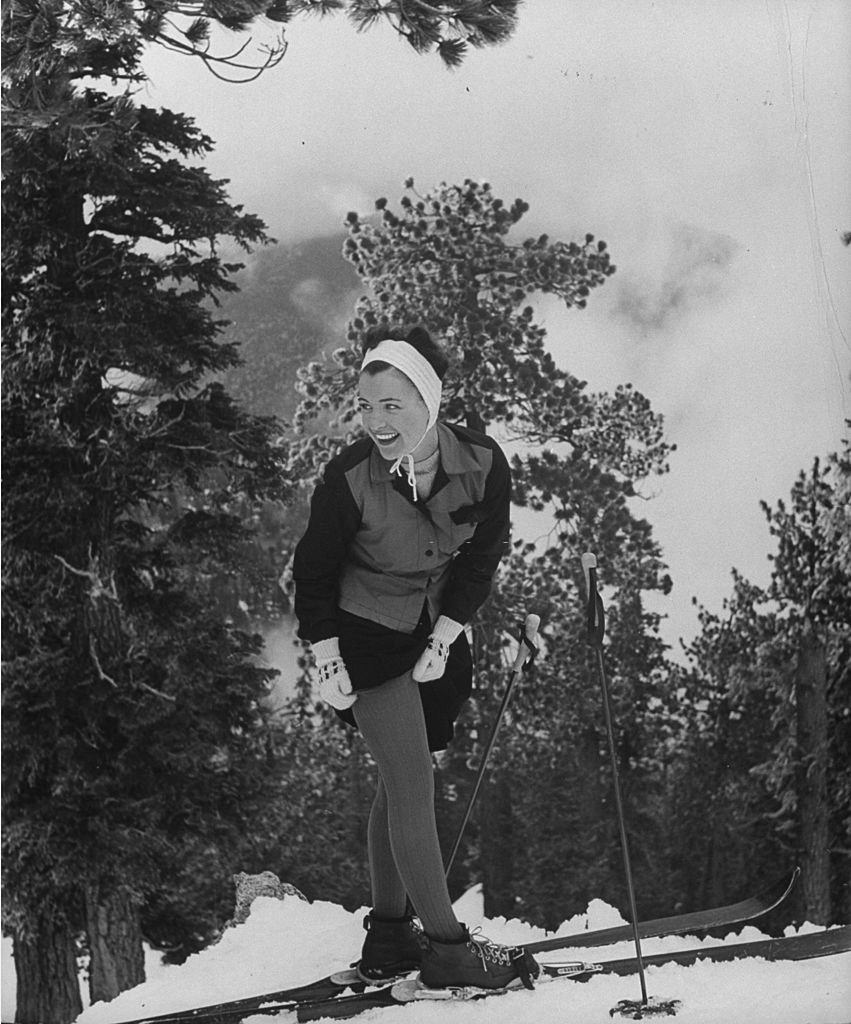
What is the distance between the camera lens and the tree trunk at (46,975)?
241cm

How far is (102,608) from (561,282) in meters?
1.15

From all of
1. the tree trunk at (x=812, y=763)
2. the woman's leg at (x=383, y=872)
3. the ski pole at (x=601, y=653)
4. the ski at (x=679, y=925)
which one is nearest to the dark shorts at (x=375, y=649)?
the woman's leg at (x=383, y=872)

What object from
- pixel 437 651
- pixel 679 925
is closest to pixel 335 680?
pixel 437 651

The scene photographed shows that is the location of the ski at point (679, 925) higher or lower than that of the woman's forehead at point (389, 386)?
lower

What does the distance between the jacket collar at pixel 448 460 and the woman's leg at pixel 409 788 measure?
33 cm

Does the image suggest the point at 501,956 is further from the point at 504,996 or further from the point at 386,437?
the point at 386,437

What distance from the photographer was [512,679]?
7.25 feet

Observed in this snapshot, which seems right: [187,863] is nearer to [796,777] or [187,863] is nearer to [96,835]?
[96,835]

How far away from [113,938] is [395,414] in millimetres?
1247

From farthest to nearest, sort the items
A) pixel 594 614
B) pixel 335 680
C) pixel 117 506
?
pixel 117 506, pixel 594 614, pixel 335 680

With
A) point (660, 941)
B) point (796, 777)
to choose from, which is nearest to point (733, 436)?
point (796, 777)

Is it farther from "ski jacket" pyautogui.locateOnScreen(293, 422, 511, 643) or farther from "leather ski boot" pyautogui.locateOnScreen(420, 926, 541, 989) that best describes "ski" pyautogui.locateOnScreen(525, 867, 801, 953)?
"ski jacket" pyautogui.locateOnScreen(293, 422, 511, 643)

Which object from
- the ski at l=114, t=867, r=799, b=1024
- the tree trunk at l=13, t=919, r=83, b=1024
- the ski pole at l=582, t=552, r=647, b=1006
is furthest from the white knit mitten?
the tree trunk at l=13, t=919, r=83, b=1024

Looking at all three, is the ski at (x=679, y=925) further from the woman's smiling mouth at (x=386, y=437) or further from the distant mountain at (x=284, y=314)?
the distant mountain at (x=284, y=314)
